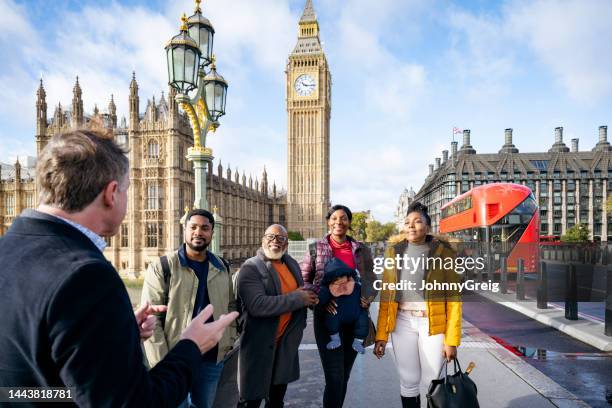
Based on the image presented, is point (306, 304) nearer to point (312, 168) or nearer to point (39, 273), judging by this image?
point (39, 273)

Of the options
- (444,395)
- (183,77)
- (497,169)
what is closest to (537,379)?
(444,395)

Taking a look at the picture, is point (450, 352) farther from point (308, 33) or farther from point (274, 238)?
point (308, 33)

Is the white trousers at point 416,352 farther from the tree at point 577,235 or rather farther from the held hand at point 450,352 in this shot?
the tree at point 577,235

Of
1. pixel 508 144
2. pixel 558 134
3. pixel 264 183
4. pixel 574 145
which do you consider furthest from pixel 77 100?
pixel 574 145

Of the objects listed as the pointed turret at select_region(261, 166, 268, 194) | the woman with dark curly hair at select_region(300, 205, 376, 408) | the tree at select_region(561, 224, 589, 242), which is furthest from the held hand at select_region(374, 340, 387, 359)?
the pointed turret at select_region(261, 166, 268, 194)

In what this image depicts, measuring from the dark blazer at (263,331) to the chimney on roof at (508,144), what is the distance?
7805 centimetres

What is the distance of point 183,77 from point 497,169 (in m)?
70.0

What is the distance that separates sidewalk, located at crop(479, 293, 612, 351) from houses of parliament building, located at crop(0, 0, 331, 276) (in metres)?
14.3

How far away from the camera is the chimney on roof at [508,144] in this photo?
70.7m

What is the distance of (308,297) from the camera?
11.2 feet

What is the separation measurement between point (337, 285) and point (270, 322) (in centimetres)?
73

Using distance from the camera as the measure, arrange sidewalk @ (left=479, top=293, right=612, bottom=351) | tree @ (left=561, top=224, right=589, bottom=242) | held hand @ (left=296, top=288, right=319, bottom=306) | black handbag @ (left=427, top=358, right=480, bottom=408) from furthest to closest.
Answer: tree @ (left=561, top=224, right=589, bottom=242) → sidewalk @ (left=479, top=293, right=612, bottom=351) → held hand @ (left=296, top=288, right=319, bottom=306) → black handbag @ (left=427, top=358, right=480, bottom=408)

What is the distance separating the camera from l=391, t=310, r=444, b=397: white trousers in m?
3.44

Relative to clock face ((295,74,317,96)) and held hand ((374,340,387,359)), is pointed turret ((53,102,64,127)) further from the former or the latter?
held hand ((374,340,387,359))
